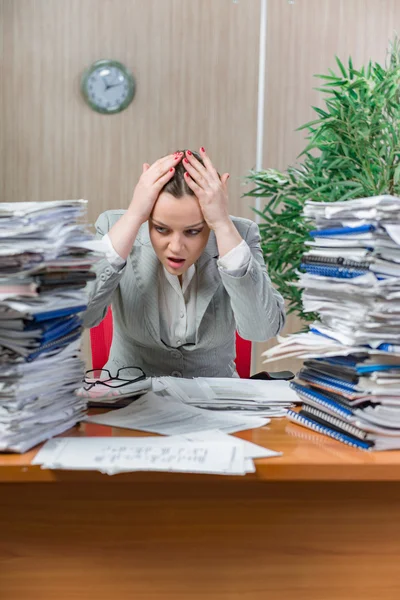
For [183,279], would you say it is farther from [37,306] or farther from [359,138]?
[359,138]

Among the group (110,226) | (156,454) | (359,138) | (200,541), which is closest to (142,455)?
(156,454)

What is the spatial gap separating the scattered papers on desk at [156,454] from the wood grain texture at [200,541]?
0.06m

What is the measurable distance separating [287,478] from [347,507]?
141 mm

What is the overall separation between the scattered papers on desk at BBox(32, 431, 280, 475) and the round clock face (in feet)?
12.0

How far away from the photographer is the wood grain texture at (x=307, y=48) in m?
4.62

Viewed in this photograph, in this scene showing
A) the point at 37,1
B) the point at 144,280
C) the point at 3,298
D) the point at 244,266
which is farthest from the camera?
the point at 37,1

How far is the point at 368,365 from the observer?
3.96 ft

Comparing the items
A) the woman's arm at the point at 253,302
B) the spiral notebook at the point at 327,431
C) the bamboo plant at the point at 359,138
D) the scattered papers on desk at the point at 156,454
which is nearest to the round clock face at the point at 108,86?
the bamboo plant at the point at 359,138

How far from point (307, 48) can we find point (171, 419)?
12.5ft

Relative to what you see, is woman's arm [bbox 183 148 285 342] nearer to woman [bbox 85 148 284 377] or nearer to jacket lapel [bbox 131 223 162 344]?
woman [bbox 85 148 284 377]

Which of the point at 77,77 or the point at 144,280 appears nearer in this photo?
the point at 144,280

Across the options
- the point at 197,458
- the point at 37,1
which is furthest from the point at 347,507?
the point at 37,1

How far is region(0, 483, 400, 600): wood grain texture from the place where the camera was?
116cm

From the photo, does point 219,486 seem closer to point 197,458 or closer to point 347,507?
point 197,458
